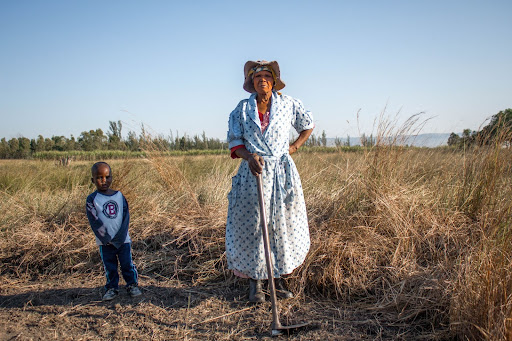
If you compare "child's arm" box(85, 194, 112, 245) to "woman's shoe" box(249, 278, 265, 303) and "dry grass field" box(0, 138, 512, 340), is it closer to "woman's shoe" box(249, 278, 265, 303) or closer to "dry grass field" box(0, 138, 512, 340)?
"dry grass field" box(0, 138, 512, 340)

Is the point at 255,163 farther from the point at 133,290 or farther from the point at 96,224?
the point at 133,290

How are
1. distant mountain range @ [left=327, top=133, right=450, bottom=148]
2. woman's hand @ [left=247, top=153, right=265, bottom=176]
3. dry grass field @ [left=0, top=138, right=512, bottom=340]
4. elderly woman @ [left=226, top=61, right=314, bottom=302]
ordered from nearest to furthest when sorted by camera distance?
dry grass field @ [left=0, top=138, right=512, bottom=340] → woman's hand @ [left=247, top=153, right=265, bottom=176] → elderly woman @ [left=226, top=61, right=314, bottom=302] → distant mountain range @ [left=327, top=133, right=450, bottom=148]

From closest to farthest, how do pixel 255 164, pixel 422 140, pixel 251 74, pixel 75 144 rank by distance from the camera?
1. pixel 255 164
2. pixel 251 74
3. pixel 422 140
4. pixel 75 144

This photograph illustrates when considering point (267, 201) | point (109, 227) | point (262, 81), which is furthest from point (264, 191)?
point (109, 227)

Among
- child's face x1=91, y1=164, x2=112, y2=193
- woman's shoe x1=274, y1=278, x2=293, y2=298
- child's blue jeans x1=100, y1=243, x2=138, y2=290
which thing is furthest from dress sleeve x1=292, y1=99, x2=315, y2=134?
child's blue jeans x1=100, y1=243, x2=138, y2=290

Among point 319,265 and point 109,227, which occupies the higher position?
point 109,227

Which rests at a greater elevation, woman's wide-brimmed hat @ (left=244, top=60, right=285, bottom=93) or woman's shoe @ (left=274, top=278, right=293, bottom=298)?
woman's wide-brimmed hat @ (left=244, top=60, right=285, bottom=93)

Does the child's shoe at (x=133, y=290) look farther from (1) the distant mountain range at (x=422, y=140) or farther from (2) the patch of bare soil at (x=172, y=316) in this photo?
(1) the distant mountain range at (x=422, y=140)

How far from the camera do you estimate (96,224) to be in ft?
9.39

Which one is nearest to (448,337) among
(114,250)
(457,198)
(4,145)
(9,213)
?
(457,198)

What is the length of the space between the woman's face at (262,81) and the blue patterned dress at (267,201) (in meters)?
0.09

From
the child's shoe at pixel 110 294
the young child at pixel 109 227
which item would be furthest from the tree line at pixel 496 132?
the child's shoe at pixel 110 294

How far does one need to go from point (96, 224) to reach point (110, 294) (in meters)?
0.58

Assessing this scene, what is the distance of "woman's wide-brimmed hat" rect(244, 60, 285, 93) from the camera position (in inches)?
113
